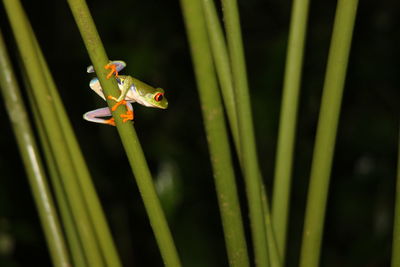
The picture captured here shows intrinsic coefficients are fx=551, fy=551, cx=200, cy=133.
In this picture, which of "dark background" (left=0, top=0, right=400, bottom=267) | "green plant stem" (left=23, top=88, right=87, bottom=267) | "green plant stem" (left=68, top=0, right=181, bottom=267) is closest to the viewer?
"green plant stem" (left=68, top=0, right=181, bottom=267)

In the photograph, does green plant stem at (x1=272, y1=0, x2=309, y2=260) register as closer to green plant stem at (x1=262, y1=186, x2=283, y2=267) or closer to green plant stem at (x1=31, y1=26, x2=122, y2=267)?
green plant stem at (x1=262, y1=186, x2=283, y2=267)

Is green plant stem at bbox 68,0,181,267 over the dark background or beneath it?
over

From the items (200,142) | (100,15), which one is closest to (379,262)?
(200,142)

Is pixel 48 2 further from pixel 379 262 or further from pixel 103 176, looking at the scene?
pixel 379 262

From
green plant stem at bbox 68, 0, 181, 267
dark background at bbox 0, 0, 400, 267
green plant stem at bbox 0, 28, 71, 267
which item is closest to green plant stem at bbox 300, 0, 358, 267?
green plant stem at bbox 68, 0, 181, 267

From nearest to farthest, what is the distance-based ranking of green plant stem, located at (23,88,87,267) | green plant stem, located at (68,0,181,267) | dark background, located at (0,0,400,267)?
green plant stem, located at (68,0,181,267)
green plant stem, located at (23,88,87,267)
dark background, located at (0,0,400,267)

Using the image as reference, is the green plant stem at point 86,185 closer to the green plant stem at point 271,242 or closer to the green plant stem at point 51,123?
the green plant stem at point 51,123

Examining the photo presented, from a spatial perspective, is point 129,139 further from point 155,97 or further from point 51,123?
point 155,97
